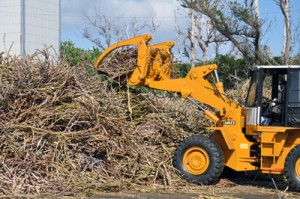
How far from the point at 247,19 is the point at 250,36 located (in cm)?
84

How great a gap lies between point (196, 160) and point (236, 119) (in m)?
1.12

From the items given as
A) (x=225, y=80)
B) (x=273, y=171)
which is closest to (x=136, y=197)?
(x=273, y=171)

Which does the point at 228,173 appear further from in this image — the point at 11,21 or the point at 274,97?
the point at 11,21

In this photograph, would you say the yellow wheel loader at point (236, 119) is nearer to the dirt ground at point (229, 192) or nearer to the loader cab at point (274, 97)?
the loader cab at point (274, 97)

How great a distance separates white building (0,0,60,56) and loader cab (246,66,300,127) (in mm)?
11064

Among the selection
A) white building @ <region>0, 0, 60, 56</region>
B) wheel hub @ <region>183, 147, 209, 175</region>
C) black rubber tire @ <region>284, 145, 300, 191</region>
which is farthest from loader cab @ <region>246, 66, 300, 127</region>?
white building @ <region>0, 0, 60, 56</region>

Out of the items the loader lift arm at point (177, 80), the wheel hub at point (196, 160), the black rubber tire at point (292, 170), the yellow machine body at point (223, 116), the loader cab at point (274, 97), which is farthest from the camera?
the loader lift arm at point (177, 80)

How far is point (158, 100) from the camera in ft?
43.4

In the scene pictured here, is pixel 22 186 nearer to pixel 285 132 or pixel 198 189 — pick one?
Result: pixel 198 189

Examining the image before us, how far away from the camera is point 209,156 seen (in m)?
10.8

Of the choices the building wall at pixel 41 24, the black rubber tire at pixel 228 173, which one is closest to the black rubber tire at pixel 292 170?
the black rubber tire at pixel 228 173

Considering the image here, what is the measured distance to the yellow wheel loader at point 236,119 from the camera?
10344mm

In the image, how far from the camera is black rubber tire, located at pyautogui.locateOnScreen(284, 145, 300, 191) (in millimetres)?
10133

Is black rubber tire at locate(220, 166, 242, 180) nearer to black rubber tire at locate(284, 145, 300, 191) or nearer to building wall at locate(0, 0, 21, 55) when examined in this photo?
black rubber tire at locate(284, 145, 300, 191)
